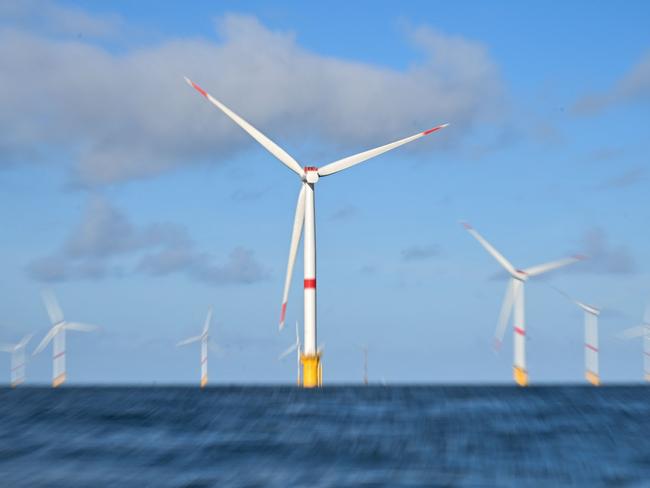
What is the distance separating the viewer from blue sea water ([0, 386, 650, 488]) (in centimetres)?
3156

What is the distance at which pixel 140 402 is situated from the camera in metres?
64.8

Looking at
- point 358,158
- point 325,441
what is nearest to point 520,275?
point 358,158

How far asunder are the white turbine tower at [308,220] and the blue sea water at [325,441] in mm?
18823

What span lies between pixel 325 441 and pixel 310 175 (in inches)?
2104

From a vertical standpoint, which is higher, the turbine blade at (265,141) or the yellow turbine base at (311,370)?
the turbine blade at (265,141)

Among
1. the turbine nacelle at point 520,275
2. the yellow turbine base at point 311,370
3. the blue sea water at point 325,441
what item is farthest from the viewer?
the turbine nacelle at point 520,275

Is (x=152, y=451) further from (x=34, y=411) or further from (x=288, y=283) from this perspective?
(x=288, y=283)

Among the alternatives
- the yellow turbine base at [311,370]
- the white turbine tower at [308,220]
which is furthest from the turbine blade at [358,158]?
the yellow turbine base at [311,370]

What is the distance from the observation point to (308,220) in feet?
295

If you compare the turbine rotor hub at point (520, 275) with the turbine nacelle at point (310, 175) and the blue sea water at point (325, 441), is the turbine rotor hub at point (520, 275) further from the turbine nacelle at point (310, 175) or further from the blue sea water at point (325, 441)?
the blue sea water at point (325, 441)

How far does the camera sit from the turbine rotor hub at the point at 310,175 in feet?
302

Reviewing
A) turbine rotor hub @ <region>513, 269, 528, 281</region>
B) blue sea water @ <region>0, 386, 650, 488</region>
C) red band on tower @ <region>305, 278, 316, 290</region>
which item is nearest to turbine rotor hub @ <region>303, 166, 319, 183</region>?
red band on tower @ <region>305, 278, 316, 290</region>

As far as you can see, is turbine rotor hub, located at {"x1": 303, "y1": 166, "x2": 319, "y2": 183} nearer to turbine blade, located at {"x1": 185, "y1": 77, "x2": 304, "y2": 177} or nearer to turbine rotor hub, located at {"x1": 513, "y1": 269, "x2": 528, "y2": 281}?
turbine blade, located at {"x1": 185, "y1": 77, "x2": 304, "y2": 177}

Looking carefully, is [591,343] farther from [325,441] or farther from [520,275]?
[325,441]
